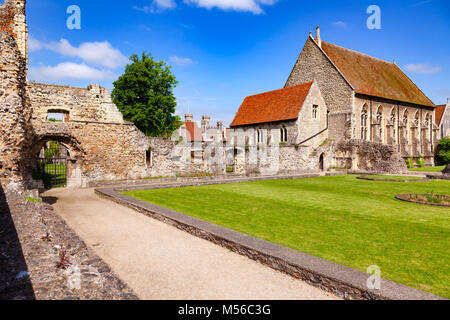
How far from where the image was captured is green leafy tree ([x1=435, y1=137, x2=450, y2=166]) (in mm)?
38125

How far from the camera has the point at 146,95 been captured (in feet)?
106

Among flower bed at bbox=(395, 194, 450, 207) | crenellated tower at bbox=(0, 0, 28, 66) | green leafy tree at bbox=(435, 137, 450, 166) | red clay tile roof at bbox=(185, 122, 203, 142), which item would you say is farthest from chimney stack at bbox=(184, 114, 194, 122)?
flower bed at bbox=(395, 194, 450, 207)

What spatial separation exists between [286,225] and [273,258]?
8.13 ft

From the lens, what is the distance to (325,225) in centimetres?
687

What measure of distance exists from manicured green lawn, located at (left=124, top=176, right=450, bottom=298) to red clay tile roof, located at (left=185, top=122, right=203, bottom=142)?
39825 millimetres

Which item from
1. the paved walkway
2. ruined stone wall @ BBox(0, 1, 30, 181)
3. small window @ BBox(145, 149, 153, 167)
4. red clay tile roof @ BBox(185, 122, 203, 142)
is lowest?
the paved walkway

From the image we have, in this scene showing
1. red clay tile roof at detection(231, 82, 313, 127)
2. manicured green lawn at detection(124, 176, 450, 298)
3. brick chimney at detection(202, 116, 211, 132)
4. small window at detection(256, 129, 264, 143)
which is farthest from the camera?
brick chimney at detection(202, 116, 211, 132)

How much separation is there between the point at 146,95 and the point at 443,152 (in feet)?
129

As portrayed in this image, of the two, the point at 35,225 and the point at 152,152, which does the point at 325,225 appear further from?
the point at 152,152

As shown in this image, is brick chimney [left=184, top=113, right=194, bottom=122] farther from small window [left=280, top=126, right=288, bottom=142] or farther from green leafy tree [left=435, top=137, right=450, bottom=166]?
green leafy tree [left=435, top=137, right=450, bottom=166]

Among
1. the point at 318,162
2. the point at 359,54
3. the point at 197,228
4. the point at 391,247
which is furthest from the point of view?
the point at 359,54

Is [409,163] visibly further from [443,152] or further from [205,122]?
[205,122]

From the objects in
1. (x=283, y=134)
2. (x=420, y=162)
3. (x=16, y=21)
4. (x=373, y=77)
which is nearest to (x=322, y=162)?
(x=283, y=134)
